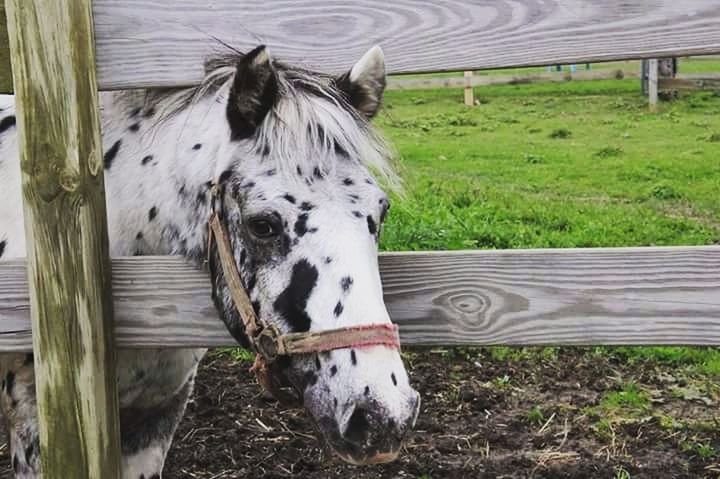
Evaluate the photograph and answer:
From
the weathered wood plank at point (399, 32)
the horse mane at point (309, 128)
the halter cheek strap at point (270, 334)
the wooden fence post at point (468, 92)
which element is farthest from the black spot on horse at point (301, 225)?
the wooden fence post at point (468, 92)

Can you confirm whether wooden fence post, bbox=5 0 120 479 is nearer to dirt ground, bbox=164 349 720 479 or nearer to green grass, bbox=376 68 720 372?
green grass, bbox=376 68 720 372

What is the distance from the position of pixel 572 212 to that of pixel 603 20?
5861mm

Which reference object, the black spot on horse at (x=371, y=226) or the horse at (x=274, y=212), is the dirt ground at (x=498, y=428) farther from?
the black spot on horse at (x=371, y=226)

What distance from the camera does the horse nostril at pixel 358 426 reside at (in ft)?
6.54

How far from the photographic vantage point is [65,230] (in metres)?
2.20

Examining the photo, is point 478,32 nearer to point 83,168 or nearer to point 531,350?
point 83,168

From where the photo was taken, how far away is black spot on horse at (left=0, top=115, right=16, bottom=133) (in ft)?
10.3

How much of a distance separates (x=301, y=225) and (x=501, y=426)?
7.37 ft

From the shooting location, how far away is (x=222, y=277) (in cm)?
235

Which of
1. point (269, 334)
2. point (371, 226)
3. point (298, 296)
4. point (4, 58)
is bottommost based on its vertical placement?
point (269, 334)

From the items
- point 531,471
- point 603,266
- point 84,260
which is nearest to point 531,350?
point 531,471

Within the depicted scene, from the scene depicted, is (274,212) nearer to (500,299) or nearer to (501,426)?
(500,299)

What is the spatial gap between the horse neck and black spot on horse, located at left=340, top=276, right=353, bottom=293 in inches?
21.0

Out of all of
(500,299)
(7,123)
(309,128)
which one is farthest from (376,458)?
(7,123)
